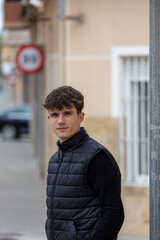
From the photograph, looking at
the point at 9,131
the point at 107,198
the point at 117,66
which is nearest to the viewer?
the point at 107,198

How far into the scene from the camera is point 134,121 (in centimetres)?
1015

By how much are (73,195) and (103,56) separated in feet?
22.9

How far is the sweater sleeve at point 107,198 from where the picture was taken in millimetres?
3592

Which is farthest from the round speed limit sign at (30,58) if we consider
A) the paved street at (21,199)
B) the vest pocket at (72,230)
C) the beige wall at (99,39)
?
the vest pocket at (72,230)

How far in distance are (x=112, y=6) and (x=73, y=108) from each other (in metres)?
6.84

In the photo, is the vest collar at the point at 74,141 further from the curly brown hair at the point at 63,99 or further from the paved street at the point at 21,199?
the paved street at the point at 21,199

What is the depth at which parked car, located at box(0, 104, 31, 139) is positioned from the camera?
29.2 m

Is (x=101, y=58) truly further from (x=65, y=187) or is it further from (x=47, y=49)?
(x=65, y=187)

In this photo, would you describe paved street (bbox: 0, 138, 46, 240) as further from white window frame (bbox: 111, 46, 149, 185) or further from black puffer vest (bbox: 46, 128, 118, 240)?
black puffer vest (bbox: 46, 128, 118, 240)

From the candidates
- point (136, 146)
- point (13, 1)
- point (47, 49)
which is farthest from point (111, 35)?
point (13, 1)

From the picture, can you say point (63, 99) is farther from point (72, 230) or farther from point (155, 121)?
point (72, 230)

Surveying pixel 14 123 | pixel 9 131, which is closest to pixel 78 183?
pixel 14 123

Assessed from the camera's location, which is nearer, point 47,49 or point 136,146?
point 136,146

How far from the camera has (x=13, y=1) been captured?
20.9 m
